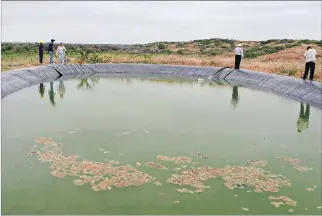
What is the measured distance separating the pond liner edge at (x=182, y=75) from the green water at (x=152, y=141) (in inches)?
29.4

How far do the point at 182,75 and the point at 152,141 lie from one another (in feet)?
43.1

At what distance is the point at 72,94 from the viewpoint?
42.0 feet

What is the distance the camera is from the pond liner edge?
501 inches

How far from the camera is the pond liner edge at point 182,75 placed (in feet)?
41.8

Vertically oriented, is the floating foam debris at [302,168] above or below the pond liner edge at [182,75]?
below

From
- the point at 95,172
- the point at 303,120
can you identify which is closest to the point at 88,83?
the point at 303,120

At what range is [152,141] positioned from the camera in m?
7.33

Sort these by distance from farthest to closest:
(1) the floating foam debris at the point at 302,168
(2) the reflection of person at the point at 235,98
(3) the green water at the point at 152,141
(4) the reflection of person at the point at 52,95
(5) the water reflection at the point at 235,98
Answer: (2) the reflection of person at the point at 235,98
(5) the water reflection at the point at 235,98
(4) the reflection of person at the point at 52,95
(1) the floating foam debris at the point at 302,168
(3) the green water at the point at 152,141

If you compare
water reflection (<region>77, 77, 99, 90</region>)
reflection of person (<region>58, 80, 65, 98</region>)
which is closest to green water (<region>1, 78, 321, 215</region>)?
reflection of person (<region>58, 80, 65, 98</region>)

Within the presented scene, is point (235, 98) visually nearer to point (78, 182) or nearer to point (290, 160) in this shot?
point (290, 160)

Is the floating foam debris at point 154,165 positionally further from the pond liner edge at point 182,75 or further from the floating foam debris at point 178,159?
the pond liner edge at point 182,75

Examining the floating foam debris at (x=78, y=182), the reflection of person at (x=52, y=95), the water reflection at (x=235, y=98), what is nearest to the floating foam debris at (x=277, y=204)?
the floating foam debris at (x=78, y=182)

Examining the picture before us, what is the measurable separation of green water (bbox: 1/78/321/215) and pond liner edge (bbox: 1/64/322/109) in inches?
29.4

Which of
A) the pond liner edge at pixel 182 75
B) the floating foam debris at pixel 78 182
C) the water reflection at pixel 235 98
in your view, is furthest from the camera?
A: the pond liner edge at pixel 182 75
